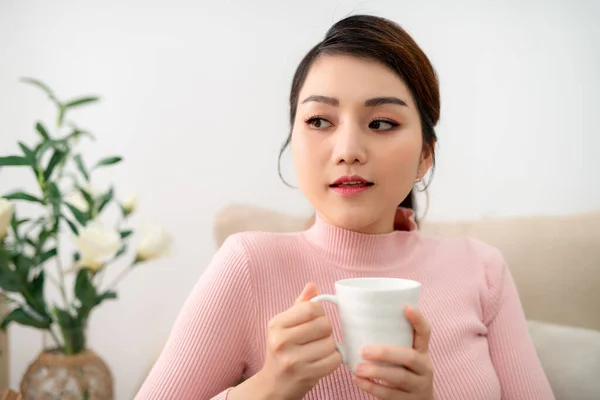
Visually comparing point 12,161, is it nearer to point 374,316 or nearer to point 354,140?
point 354,140

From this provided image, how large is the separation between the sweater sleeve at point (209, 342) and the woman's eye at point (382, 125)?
30 centimetres

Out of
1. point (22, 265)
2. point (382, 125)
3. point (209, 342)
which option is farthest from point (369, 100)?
point (22, 265)

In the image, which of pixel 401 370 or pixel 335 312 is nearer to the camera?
pixel 401 370

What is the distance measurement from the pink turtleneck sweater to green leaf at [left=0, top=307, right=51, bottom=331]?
66cm

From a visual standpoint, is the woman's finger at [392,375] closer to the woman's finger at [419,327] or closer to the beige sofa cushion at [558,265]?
the woman's finger at [419,327]

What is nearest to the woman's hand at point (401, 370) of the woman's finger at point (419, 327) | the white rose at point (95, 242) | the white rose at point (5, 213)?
the woman's finger at point (419, 327)

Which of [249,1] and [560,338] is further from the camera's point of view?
[249,1]

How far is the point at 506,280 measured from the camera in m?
1.04

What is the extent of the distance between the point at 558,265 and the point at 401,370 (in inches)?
34.6

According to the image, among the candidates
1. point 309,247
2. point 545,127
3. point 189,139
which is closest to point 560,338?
point 309,247

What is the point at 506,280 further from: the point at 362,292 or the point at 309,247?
the point at 362,292

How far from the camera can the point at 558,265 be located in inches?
52.6

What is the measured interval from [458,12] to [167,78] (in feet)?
3.17

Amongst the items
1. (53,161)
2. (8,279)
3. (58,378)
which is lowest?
(58,378)
